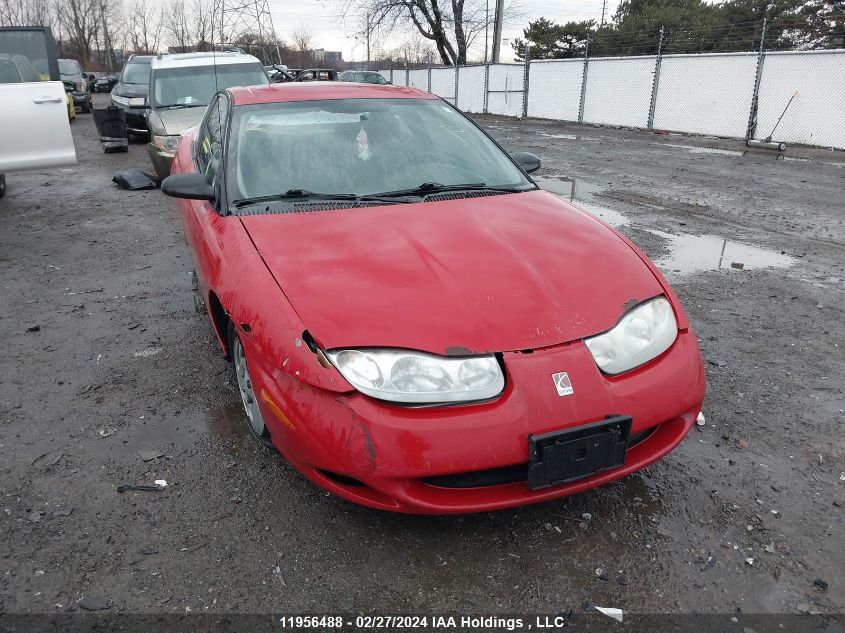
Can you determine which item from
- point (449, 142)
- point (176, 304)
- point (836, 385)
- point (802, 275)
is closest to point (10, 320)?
point (176, 304)

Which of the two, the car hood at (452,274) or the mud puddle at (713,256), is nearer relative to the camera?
the car hood at (452,274)

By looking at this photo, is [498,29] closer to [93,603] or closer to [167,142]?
[167,142]

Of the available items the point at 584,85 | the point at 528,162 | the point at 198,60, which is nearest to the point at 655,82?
the point at 584,85

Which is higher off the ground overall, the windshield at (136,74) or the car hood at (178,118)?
the windshield at (136,74)

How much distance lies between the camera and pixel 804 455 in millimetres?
2893

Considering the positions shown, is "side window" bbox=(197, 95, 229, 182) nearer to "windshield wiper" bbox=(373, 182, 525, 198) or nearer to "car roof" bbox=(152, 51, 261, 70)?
"windshield wiper" bbox=(373, 182, 525, 198)

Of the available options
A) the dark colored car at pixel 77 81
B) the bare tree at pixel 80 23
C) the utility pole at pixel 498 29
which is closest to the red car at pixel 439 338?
the dark colored car at pixel 77 81

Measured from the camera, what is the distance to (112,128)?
12.7m

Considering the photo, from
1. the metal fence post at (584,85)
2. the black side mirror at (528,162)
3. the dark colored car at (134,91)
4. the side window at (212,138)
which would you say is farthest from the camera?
the metal fence post at (584,85)

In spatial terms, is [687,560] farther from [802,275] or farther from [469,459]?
[802,275]

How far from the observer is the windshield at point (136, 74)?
14648 mm

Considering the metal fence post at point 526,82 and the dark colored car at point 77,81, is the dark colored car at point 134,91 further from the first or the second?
the metal fence post at point 526,82

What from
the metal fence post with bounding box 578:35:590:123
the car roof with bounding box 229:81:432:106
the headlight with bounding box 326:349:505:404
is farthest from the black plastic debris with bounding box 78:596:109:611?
the metal fence post with bounding box 578:35:590:123

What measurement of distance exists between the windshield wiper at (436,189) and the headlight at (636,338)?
1178 mm
